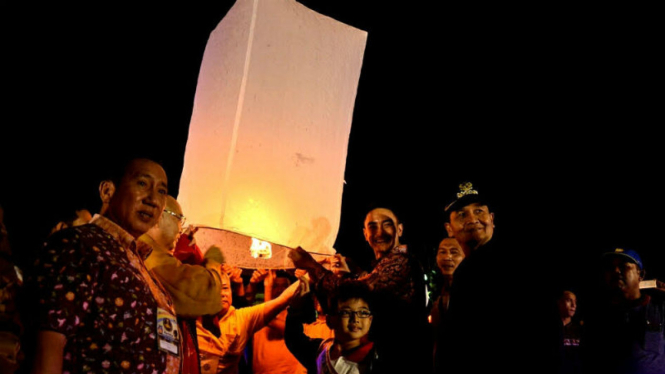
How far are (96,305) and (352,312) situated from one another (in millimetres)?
1954

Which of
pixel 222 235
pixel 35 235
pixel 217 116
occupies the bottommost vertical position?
pixel 35 235

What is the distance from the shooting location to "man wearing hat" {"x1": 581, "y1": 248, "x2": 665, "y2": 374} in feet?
14.4

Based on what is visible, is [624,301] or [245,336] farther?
[624,301]

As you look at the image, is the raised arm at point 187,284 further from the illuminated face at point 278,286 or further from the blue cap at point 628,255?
the blue cap at point 628,255

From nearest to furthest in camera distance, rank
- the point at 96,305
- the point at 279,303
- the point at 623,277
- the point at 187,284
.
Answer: the point at 96,305 → the point at 187,284 → the point at 279,303 → the point at 623,277

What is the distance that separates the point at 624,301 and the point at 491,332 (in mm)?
3206

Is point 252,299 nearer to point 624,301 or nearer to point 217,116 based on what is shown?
point 217,116

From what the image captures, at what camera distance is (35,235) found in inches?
221

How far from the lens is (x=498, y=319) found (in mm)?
2344

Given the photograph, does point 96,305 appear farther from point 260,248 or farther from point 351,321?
point 351,321

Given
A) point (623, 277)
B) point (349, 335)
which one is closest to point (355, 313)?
point (349, 335)

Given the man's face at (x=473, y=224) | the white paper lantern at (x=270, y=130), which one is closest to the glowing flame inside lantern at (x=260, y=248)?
the white paper lantern at (x=270, y=130)

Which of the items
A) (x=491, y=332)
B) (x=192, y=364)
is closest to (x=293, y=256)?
(x=192, y=364)

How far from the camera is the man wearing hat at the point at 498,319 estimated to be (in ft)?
7.37
